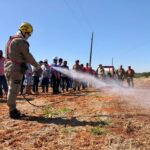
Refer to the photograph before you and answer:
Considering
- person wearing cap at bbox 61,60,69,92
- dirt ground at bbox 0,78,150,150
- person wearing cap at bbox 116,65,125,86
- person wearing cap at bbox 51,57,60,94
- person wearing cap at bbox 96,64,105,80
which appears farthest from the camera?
person wearing cap at bbox 116,65,125,86

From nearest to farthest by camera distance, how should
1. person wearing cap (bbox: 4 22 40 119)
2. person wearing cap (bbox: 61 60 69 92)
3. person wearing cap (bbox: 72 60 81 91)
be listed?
1. person wearing cap (bbox: 4 22 40 119)
2. person wearing cap (bbox: 61 60 69 92)
3. person wearing cap (bbox: 72 60 81 91)

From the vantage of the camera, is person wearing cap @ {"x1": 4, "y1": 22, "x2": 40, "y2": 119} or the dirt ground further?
person wearing cap @ {"x1": 4, "y1": 22, "x2": 40, "y2": 119}

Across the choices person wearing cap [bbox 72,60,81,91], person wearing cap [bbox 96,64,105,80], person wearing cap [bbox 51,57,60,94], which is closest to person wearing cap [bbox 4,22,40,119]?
person wearing cap [bbox 51,57,60,94]

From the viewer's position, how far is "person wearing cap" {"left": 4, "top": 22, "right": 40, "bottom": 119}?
Result: 866 cm

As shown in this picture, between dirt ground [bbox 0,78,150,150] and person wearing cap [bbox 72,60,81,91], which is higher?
person wearing cap [bbox 72,60,81,91]

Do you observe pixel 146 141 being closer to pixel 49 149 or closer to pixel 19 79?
pixel 49 149

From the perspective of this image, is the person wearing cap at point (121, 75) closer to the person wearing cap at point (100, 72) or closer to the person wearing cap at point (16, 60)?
the person wearing cap at point (100, 72)

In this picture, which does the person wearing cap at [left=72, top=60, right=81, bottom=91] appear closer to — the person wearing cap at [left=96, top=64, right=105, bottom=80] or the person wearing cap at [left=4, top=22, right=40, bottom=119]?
the person wearing cap at [left=96, top=64, right=105, bottom=80]

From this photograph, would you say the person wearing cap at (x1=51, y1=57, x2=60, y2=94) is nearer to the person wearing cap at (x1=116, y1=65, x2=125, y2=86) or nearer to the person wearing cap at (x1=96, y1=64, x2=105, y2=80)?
the person wearing cap at (x1=96, y1=64, x2=105, y2=80)

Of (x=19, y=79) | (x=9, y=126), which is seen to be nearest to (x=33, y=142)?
(x=9, y=126)

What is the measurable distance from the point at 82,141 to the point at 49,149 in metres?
0.76

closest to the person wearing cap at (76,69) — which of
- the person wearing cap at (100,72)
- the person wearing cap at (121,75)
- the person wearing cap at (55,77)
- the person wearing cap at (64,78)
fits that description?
the person wearing cap at (64,78)

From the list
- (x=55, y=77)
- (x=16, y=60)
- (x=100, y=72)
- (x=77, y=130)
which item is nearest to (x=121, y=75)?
(x=100, y=72)

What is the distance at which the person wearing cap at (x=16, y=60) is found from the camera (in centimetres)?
866
